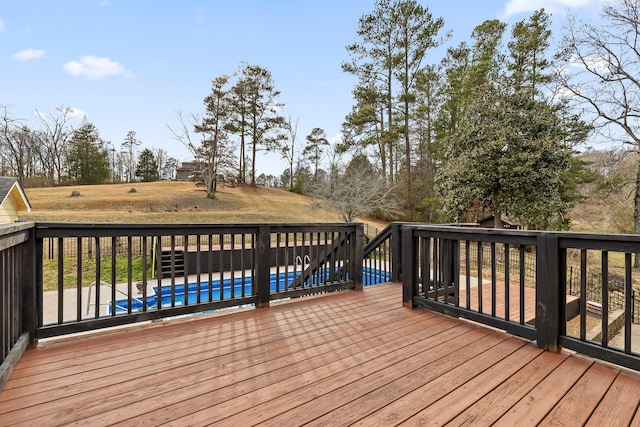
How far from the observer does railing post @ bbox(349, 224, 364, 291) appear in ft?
13.0

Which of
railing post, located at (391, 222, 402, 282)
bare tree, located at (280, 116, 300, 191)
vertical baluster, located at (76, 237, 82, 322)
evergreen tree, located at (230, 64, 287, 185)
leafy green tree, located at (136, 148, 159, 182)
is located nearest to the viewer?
vertical baluster, located at (76, 237, 82, 322)

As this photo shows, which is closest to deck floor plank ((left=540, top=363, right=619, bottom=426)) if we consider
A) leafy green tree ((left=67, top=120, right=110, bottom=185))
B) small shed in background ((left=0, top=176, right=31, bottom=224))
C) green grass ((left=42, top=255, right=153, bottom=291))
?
green grass ((left=42, top=255, right=153, bottom=291))

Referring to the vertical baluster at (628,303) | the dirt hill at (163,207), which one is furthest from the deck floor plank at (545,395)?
the dirt hill at (163,207)

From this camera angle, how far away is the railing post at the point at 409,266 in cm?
321

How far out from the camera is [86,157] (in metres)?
28.2

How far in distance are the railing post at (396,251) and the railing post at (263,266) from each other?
6.67 ft

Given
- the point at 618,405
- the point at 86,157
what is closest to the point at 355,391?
the point at 618,405

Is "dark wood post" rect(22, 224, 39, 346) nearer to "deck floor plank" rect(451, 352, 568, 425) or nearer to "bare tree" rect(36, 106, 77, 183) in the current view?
"deck floor plank" rect(451, 352, 568, 425)

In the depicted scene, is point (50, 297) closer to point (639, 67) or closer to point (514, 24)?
point (639, 67)

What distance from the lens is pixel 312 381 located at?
72.6 inches

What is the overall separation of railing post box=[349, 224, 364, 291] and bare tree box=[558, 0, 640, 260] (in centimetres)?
1311

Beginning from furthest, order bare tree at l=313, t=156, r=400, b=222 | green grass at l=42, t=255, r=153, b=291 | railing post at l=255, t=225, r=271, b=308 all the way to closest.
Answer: bare tree at l=313, t=156, r=400, b=222 → green grass at l=42, t=255, r=153, b=291 → railing post at l=255, t=225, r=271, b=308

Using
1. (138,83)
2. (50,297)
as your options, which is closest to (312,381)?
(50,297)

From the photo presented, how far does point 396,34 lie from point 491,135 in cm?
838
